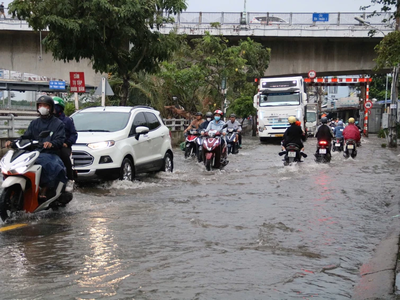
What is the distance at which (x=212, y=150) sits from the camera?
1575 centimetres

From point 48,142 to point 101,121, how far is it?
467 cm

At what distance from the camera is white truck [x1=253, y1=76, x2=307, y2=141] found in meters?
33.1

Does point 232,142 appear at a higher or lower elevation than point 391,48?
lower

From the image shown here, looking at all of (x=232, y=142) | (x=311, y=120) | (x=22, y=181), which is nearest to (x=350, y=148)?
(x=232, y=142)

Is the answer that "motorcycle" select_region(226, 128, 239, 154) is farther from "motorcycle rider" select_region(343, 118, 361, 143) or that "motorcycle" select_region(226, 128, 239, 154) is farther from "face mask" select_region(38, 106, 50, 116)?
"face mask" select_region(38, 106, 50, 116)

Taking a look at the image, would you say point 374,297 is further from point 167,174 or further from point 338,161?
point 338,161

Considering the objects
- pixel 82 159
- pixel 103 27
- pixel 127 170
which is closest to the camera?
pixel 82 159

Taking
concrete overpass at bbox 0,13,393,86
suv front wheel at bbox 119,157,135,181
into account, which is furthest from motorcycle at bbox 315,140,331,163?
concrete overpass at bbox 0,13,393,86

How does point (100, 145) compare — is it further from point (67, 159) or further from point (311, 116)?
point (311, 116)

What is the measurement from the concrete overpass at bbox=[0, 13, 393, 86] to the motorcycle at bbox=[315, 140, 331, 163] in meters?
16.1

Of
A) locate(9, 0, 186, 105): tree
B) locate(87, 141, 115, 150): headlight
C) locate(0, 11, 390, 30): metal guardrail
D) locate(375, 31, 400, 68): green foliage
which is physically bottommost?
locate(87, 141, 115, 150): headlight

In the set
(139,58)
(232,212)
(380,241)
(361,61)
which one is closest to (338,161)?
(139,58)

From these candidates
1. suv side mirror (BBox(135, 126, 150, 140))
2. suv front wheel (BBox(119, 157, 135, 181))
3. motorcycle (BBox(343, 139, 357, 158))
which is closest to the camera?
suv front wheel (BBox(119, 157, 135, 181))

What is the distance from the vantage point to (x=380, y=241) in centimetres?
734
